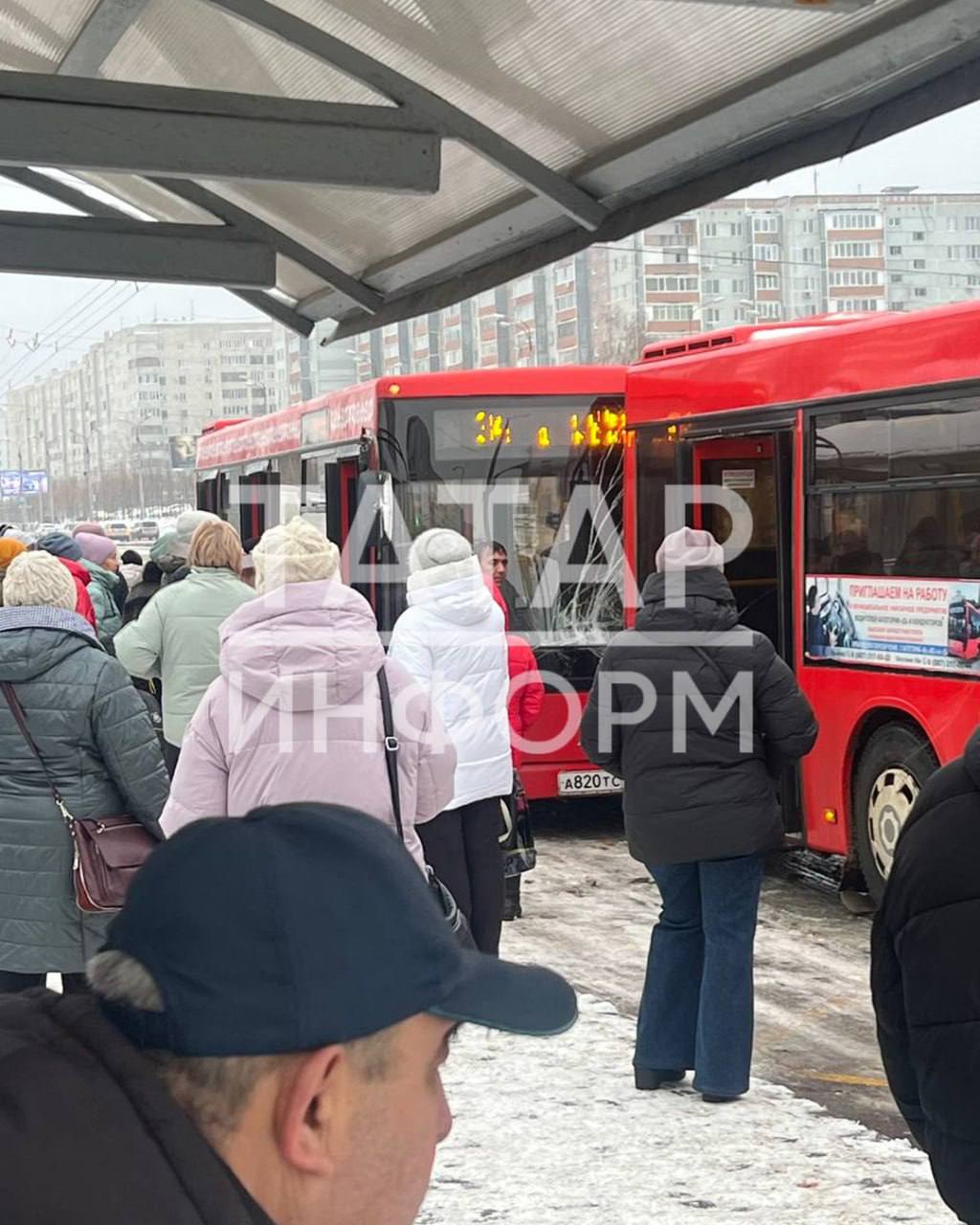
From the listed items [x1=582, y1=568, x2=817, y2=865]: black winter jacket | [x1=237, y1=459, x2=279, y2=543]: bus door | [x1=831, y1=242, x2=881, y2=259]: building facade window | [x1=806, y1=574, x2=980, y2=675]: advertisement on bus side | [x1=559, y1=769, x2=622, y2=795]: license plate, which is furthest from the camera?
[x1=831, y1=242, x2=881, y2=259]: building facade window

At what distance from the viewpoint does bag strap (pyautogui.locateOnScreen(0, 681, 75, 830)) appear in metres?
5.14

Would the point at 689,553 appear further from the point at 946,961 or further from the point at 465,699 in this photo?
the point at 946,961

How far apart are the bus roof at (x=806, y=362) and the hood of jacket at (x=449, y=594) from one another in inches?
130

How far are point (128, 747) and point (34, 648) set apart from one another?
40 centimetres

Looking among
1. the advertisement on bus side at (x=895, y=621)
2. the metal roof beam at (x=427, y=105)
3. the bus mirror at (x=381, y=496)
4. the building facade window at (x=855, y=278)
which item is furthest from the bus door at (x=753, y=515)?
the building facade window at (x=855, y=278)

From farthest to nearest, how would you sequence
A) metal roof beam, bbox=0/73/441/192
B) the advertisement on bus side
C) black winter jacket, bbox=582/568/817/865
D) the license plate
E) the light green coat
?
the license plate < the advertisement on bus side < the light green coat < black winter jacket, bbox=582/568/817/865 < metal roof beam, bbox=0/73/441/192

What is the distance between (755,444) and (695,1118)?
5.93 meters

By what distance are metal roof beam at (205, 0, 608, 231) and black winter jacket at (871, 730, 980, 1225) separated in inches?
108

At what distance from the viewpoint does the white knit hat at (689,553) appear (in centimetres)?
604

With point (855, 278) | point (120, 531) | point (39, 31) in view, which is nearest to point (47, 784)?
point (39, 31)

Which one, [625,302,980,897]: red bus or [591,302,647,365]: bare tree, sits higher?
[591,302,647,365]: bare tree

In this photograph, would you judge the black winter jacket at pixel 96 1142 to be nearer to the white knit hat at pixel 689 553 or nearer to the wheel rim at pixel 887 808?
the white knit hat at pixel 689 553

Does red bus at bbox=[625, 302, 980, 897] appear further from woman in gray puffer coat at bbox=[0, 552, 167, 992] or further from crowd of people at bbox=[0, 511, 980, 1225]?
woman in gray puffer coat at bbox=[0, 552, 167, 992]

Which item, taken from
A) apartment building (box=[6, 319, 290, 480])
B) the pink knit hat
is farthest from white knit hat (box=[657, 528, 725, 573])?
apartment building (box=[6, 319, 290, 480])
